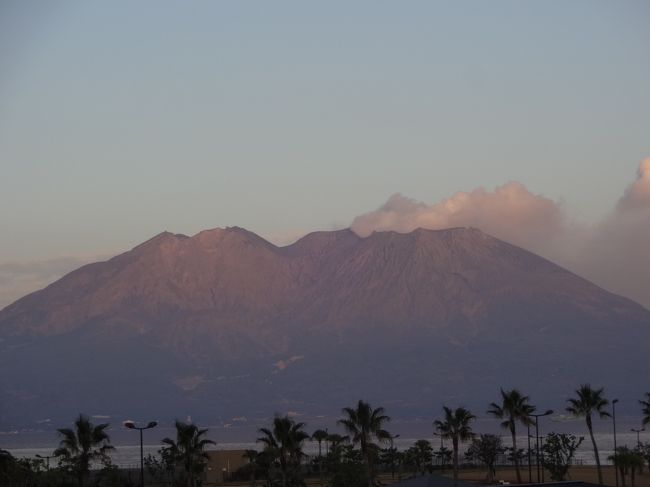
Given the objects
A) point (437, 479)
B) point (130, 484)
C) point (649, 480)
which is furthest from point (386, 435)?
point (649, 480)

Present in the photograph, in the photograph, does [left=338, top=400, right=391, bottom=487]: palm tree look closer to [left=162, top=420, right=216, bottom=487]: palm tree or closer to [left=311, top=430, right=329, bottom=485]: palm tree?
[left=162, top=420, right=216, bottom=487]: palm tree

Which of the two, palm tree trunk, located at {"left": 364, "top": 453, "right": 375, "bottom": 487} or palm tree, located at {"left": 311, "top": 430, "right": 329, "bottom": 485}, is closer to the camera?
palm tree trunk, located at {"left": 364, "top": 453, "right": 375, "bottom": 487}

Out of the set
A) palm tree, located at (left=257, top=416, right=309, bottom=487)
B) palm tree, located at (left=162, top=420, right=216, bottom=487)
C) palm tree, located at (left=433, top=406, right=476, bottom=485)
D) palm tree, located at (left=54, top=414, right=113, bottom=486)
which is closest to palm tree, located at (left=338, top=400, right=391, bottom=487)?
palm tree, located at (left=257, top=416, right=309, bottom=487)

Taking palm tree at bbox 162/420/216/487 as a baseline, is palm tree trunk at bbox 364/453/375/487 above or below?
below

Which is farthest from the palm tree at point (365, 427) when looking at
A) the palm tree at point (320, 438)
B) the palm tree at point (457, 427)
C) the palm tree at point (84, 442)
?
the palm tree at point (320, 438)

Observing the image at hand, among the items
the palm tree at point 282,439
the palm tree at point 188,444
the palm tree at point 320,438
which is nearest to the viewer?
the palm tree at point 188,444

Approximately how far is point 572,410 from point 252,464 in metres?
30.6

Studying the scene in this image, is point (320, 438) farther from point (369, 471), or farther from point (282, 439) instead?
point (282, 439)

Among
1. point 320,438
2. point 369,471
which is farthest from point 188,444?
point 320,438

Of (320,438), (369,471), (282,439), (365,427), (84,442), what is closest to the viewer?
(84,442)

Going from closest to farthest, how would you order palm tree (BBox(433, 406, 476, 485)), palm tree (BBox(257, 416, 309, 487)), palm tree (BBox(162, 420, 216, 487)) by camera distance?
palm tree (BBox(162, 420, 216, 487)), palm tree (BBox(257, 416, 309, 487)), palm tree (BBox(433, 406, 476, 485))

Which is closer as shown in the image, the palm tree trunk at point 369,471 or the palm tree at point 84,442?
the palm tree at point 84,442

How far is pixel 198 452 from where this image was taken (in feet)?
336

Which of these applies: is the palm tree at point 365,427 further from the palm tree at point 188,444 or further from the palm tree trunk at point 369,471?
the palm tree at point 188,444
